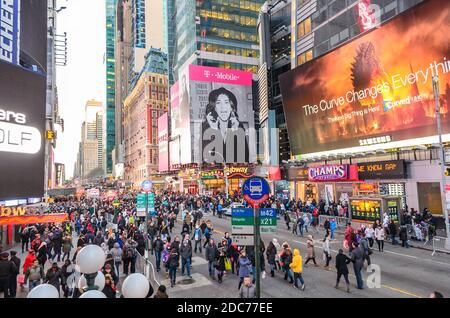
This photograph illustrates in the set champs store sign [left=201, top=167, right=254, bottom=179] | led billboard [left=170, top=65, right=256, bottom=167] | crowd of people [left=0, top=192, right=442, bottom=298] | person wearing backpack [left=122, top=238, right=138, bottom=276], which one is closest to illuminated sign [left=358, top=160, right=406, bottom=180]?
crowd of people [left=0, top=192, right=442, bottom=298]

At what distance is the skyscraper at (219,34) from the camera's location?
88750mm

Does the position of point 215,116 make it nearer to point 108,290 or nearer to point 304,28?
point 304,28

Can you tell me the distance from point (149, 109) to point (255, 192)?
115 meters

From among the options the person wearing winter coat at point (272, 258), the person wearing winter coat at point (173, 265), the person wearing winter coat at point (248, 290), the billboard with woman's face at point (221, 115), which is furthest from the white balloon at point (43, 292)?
the billboard with woman's face at point (221, 115)

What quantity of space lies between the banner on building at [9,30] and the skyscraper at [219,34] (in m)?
68.2

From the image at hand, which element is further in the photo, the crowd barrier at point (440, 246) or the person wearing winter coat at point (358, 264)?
the crowd barrier at point (440, 246)

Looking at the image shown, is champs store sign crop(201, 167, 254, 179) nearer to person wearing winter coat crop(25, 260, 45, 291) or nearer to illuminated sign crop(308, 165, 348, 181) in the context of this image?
illuminated sign crop(308, 165, 348, 181)

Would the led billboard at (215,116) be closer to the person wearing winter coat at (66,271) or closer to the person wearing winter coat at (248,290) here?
the person wearing winter coat at (66,271)

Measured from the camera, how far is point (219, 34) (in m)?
91.3

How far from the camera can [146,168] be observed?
119m

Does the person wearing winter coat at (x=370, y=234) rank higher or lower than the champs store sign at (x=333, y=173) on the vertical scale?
lower

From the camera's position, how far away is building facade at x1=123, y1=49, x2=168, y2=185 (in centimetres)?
11906
